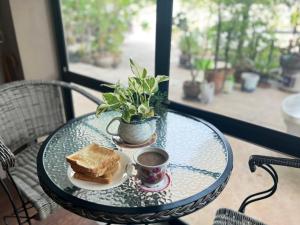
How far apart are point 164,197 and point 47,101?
4.03 feet

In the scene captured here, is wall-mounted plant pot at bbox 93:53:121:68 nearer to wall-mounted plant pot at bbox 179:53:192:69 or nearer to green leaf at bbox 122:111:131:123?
wall-mounted plant pot at bbox 179:53:192:69

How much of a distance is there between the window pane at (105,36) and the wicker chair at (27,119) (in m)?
0.41

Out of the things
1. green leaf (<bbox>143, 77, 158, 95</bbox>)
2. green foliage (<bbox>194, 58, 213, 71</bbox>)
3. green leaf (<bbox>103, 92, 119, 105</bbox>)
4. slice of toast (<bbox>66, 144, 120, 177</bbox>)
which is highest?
green leaf (<bbox>143, 77, 158, 95</bbox>)

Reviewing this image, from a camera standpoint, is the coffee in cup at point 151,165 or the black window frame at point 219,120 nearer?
the coffee in cup at point 151,165

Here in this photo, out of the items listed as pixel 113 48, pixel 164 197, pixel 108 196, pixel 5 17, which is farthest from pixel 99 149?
pixel 113 48

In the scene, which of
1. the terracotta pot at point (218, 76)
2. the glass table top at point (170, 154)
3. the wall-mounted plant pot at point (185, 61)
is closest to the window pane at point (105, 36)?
the wall-mounted plant pot at point (185, 61)

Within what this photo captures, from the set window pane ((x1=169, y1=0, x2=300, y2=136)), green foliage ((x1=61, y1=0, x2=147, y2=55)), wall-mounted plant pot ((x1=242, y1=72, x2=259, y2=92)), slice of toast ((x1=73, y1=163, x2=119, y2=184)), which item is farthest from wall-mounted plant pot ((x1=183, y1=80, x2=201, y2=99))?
slice of toast ((x1=73, y1=163, x2=119, y2=184))

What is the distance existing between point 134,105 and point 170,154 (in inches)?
10.5

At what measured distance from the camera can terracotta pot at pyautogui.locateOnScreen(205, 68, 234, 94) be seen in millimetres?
Result: 1948

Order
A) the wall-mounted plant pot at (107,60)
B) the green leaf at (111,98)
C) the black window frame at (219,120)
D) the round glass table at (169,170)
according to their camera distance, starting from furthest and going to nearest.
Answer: the wall-mounted plant pot at (107,60) → the black window frame at (219,120) → the green leaf at (111,98) → the round glass table at (169,170)

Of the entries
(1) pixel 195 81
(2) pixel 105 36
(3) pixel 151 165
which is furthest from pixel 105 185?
(2) pixel 105 36

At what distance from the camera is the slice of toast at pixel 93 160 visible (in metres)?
0.92

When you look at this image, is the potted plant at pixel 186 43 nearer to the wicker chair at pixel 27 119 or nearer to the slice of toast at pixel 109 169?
the wicker chair at pixel 27 119

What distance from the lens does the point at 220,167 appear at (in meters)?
1.03
